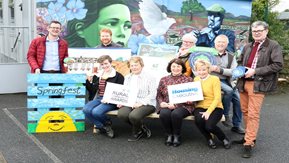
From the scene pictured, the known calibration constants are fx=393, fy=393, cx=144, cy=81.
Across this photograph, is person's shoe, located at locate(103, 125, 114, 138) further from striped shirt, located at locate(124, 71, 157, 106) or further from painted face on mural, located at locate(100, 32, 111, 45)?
painted face on mural, located at locate(100, 32, 111, 45)

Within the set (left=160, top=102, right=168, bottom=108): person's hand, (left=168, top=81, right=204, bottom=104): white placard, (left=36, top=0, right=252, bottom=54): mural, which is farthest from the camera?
(left=36, top=0, right=252, bottom=54): mural

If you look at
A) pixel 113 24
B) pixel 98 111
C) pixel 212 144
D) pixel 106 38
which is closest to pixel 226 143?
pixel 212 144

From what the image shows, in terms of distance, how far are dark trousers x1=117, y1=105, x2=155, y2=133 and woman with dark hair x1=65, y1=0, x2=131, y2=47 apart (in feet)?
11.7

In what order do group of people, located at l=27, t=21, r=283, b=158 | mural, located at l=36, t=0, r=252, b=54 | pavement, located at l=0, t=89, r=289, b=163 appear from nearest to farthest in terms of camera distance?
1. pavement, located at l=0, t=89, r=289, b=163
2. group of people, located at l=27, t=21, r=283, b=158
3. mural, located at l=36, t=0, r=252, b=54

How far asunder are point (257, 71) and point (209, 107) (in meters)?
0.80

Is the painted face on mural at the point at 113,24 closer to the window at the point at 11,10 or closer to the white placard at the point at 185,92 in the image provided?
the window at the point at 11,10

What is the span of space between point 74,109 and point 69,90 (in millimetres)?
292

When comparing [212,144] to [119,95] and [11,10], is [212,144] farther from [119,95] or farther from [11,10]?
[11,10]

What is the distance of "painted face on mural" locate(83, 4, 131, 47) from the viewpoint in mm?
8766

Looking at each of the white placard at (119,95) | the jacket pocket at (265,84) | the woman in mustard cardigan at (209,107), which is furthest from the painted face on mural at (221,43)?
the white placard at (119,95)

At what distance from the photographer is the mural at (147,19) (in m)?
8.48

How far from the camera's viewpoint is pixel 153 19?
9.31 metres

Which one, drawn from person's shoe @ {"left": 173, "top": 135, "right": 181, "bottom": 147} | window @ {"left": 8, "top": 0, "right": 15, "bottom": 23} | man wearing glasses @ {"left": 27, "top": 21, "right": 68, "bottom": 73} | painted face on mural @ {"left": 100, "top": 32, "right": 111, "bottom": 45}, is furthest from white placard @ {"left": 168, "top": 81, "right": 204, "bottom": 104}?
window @ {"left": 8, "top": 0, "right": 15, "bottom": 23}

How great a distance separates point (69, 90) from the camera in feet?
19.0
